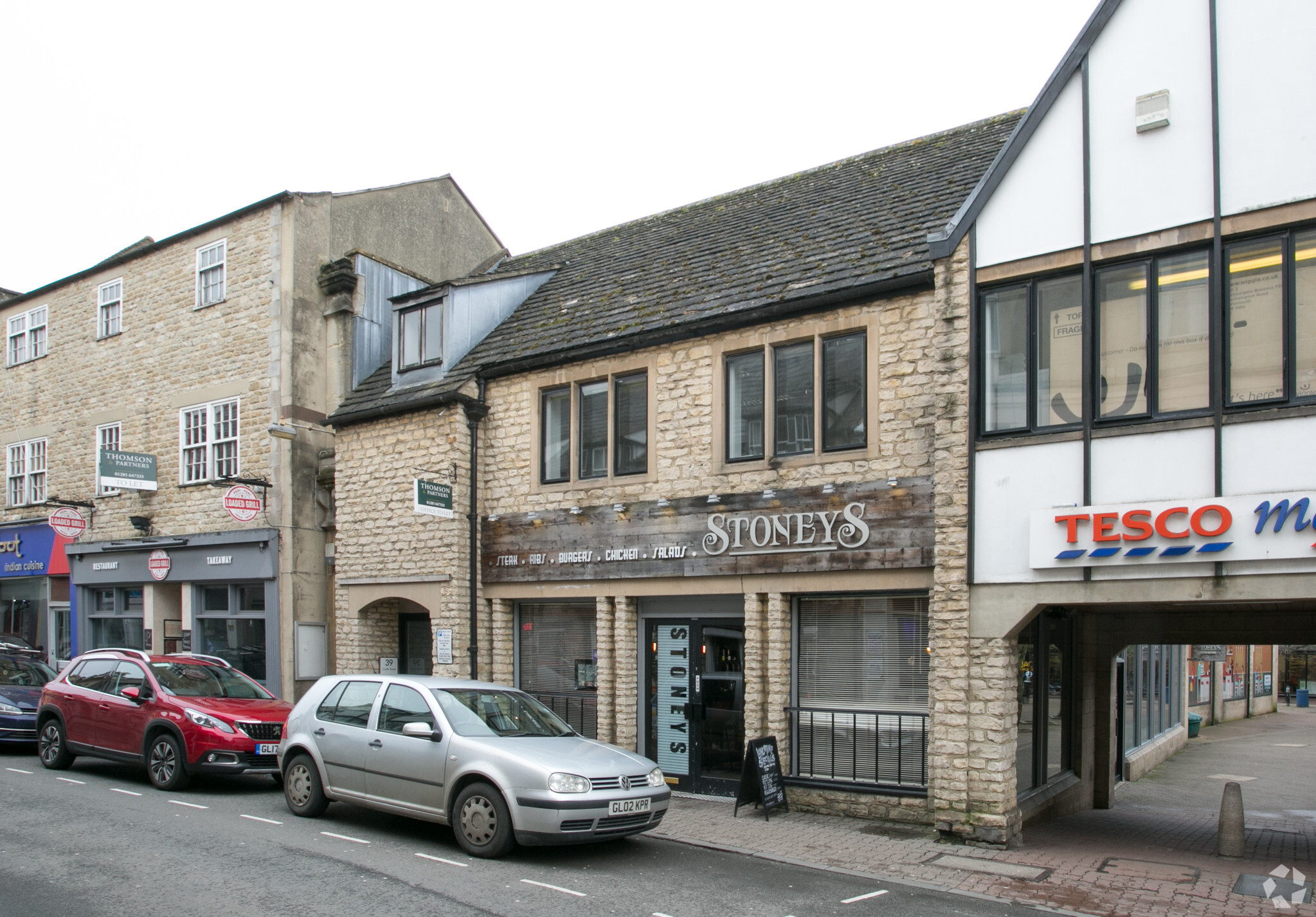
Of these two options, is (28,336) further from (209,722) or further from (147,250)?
(209,722)

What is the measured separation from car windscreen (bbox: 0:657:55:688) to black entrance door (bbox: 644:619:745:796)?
9765 mm

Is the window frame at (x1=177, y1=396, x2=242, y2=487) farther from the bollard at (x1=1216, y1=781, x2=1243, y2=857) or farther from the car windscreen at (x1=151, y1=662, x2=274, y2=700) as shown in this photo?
the bollard at (x1=1216, y1=781, x2=1243, y2=857)

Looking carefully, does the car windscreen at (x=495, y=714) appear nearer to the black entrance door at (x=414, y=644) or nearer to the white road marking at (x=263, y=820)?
the white road marking at (x=263, y=820)

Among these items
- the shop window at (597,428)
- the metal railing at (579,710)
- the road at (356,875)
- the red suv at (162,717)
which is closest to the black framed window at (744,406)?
the shop window at (597,428)

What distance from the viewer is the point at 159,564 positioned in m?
20.2

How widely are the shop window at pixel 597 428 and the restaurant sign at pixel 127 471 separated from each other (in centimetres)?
1046

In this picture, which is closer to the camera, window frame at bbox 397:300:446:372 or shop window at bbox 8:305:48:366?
window frame at bbox 397:300:446:372

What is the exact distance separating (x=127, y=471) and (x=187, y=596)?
9.03 ft

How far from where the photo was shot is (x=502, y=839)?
8.82m

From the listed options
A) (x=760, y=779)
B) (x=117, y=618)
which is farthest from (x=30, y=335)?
(x=760, y=779)

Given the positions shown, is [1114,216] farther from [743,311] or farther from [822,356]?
[743,311]

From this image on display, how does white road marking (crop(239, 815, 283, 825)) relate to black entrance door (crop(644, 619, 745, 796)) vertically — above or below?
below

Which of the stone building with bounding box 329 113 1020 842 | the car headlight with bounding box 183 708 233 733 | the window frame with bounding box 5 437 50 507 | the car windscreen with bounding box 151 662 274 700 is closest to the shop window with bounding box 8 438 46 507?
the window frame with bounding box 5 437 50 507

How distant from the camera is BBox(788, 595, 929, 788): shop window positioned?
11.2 metres
